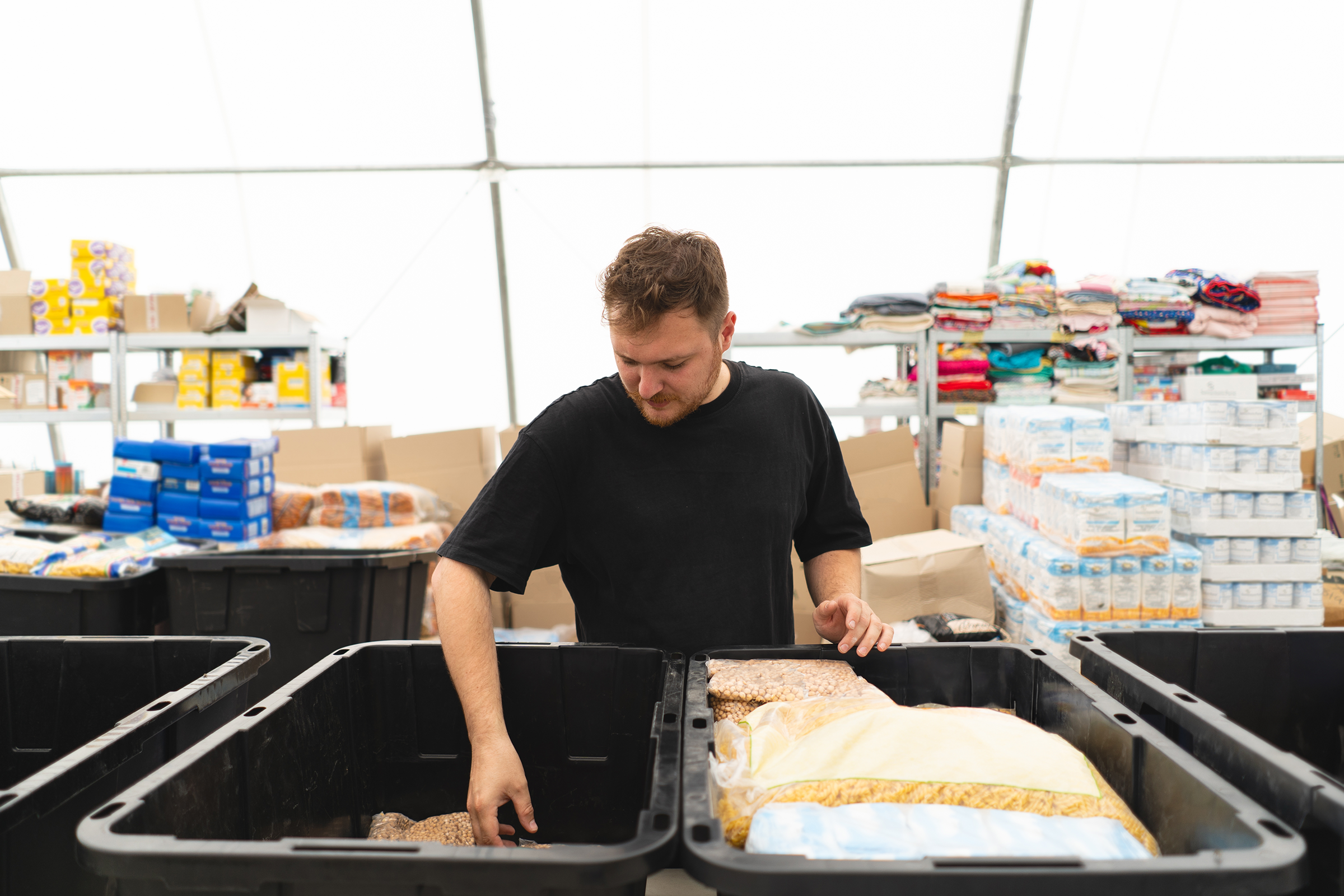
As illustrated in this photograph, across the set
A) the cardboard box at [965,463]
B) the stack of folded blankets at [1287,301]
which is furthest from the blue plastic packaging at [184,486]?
the stack of folded blankets at [1287,301]

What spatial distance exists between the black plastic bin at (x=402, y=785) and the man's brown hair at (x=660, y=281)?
1.65 feet

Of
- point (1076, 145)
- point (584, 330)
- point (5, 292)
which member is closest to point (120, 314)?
point (5, 292)

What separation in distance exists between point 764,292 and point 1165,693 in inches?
212

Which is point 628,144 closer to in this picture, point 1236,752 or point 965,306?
point 965,306

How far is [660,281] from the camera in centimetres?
123

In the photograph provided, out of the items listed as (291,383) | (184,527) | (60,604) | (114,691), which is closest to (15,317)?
(291,383)

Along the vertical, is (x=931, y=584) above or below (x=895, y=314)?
below

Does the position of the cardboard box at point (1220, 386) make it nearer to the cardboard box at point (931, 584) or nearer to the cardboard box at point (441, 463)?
the cardboard box at point (931, 584)

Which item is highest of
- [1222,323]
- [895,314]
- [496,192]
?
[496,192]

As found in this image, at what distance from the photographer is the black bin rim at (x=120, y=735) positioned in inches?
31.5

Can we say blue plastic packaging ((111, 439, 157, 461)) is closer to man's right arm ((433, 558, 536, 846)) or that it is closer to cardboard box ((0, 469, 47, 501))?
cardboard box ((0, 469, 47, 501))

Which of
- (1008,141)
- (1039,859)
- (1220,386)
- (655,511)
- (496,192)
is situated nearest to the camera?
(1039,859)

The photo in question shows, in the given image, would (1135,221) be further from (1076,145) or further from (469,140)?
(469,140)

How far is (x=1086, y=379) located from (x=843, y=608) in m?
4.24
